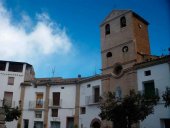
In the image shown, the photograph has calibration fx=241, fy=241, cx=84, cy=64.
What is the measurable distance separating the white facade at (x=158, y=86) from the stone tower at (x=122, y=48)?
1.90 metres

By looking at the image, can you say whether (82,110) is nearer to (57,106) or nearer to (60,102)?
(60,102)

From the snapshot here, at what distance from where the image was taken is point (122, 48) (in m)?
27.1

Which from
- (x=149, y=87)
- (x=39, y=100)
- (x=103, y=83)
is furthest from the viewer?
(x=39, y=100)

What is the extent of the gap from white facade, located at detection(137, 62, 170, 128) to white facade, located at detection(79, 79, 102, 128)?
6.55m

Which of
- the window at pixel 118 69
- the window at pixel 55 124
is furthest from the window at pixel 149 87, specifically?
the window at pixel 55 124

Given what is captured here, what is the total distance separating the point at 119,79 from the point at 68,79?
882 centimetres

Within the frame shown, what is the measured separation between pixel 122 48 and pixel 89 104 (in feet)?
25.3

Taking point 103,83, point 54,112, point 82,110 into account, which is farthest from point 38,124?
point 103,83

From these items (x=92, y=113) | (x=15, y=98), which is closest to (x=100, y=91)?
(x=92, y=113)

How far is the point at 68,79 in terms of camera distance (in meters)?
32.8

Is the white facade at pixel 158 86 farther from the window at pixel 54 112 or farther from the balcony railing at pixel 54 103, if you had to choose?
the window at pixel 54 112

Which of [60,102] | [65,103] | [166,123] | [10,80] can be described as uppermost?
[10,80]

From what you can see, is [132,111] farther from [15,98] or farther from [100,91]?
[15,98]

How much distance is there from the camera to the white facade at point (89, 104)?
28.2 meters
